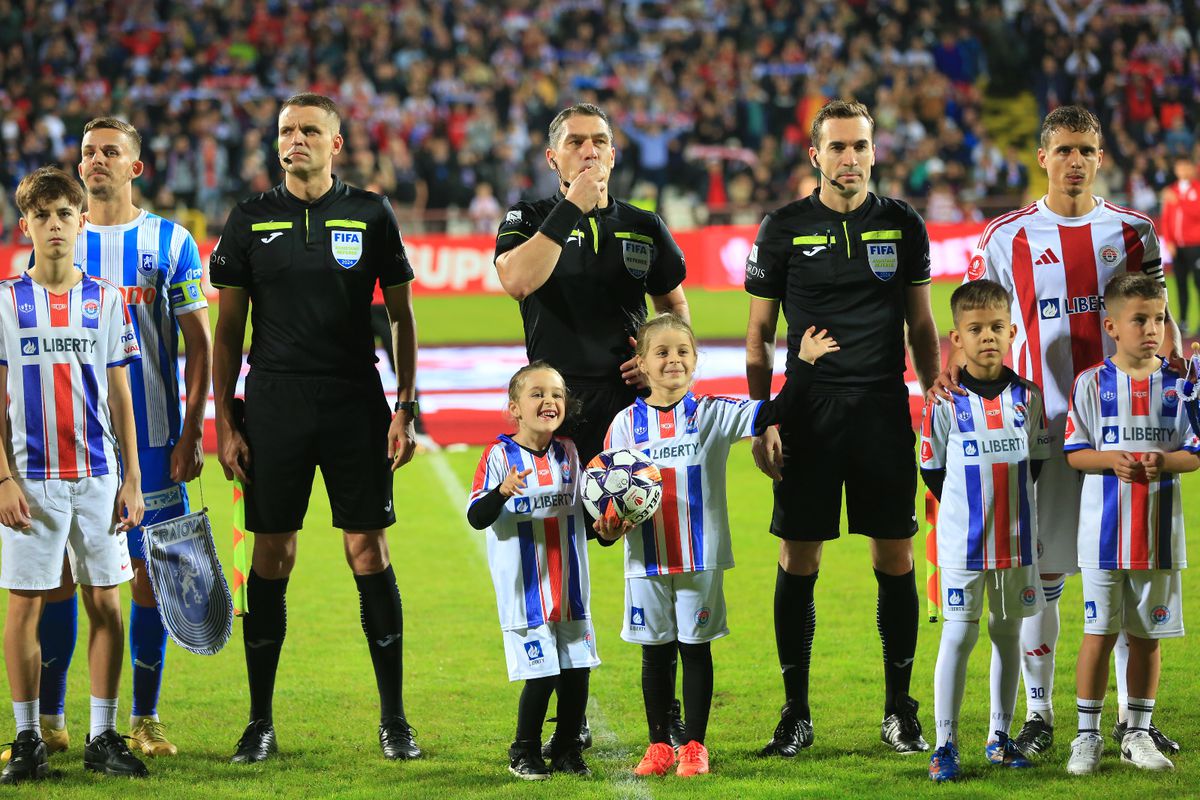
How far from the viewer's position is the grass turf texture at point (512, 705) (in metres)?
4.77

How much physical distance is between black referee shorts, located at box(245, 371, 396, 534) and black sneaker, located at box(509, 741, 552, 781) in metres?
0.97

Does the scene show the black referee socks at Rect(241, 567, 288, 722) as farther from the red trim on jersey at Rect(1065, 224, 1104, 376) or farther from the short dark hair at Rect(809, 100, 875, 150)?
the red trim on jersey at Rect(1065, 224, 1104, 376)

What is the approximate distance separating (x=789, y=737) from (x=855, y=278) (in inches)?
65.8

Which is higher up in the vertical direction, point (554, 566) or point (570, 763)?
point (554, 566)

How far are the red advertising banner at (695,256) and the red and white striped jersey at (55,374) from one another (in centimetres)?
1538

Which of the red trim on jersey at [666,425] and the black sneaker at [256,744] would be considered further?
the black sneaker at [256,744]

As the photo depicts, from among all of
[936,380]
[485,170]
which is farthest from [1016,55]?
[936,380]

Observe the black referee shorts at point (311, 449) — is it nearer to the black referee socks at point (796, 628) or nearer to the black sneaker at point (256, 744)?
the black sneaker at point (256, 744)

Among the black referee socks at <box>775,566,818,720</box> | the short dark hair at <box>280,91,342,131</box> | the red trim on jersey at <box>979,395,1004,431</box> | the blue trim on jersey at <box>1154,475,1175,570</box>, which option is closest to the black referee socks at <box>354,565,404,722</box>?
the black referee socks at <box>775,566,818,720</box>

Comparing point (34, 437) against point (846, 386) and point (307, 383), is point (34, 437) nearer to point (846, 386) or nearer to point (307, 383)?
point (307, 383)

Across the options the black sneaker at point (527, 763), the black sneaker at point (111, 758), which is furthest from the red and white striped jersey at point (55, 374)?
the black sneaker at point (527, 763)

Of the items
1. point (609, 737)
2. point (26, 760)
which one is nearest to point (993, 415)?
point (609, 737)

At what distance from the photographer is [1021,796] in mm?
4547

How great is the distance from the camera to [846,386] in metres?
5.14
